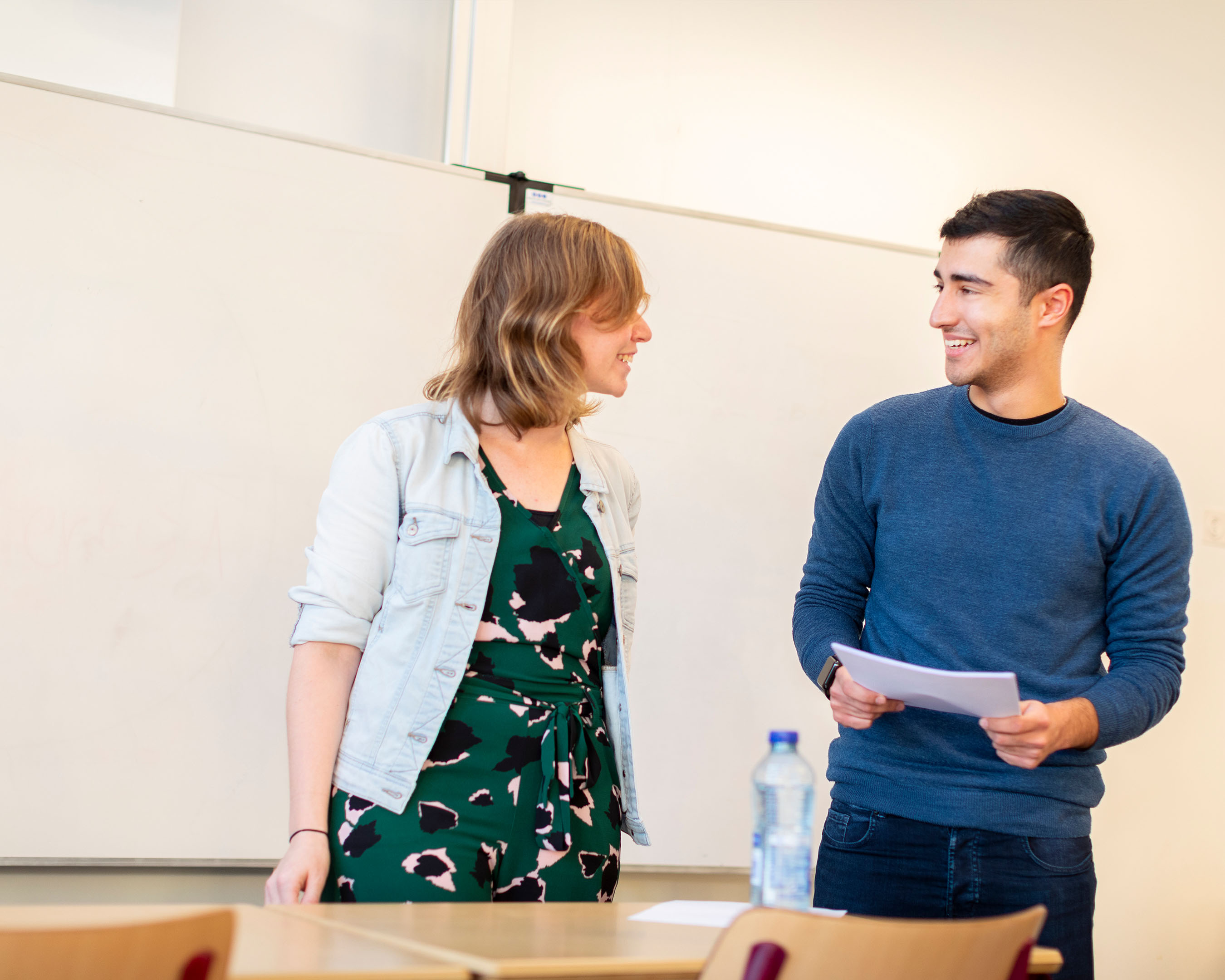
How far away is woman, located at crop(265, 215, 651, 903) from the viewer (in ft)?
4.78

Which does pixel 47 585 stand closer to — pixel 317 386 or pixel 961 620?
pixel 317 386

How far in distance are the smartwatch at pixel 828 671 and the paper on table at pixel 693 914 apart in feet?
1.15

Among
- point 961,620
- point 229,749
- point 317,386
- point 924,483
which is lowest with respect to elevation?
point 229,749

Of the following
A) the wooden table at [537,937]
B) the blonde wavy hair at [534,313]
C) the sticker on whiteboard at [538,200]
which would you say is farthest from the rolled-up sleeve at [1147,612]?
the sticker on whiteboard at [538,200]

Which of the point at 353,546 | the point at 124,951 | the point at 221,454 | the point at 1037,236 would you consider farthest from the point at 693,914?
the point at 221,454

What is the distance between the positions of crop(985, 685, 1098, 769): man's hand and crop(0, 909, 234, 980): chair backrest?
104cm

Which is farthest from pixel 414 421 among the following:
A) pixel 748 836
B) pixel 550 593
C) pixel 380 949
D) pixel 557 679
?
pixel 748 836

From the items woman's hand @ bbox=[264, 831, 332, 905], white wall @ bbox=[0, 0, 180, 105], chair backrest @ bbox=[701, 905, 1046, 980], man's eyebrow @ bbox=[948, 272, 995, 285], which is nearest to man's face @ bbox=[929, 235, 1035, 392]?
man's eyebrow @ bbox=[948, 272, 995, 285]

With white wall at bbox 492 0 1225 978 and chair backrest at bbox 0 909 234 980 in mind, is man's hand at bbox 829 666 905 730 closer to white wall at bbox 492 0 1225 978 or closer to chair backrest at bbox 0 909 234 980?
chair backrest at bbox 0 909 234 980

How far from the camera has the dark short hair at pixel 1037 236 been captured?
185cm

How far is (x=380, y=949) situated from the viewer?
1036 millimetres

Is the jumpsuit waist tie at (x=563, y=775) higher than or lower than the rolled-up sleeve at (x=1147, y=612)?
lower

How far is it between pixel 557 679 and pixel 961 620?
62 centimetres

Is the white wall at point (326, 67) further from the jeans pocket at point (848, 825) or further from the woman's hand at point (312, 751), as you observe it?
the jeans pocket at point (848, 825)
